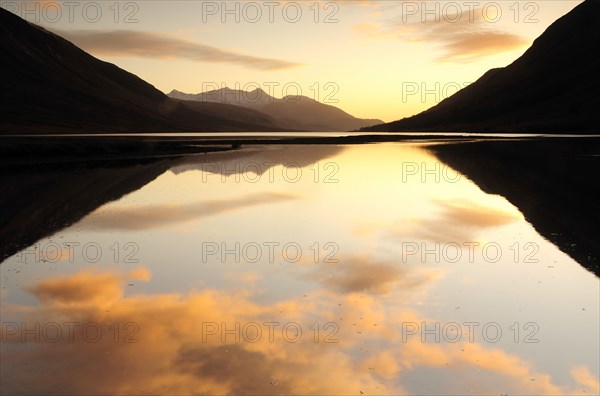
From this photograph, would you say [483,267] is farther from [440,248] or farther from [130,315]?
[130,315]

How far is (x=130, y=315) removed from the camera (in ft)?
41.7

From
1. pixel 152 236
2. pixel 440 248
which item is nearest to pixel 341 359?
pixel 440 248

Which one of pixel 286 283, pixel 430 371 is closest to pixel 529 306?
pixel 430 371

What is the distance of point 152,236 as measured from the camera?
71.2ft

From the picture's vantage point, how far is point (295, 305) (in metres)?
13.5

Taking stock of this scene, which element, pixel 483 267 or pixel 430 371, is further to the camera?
pixel 483 267

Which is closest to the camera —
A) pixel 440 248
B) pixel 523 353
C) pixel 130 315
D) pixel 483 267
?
pixel 523 353

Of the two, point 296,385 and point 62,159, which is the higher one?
point 62,159

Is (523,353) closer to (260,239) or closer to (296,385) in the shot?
(296,385)

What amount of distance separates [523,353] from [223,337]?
17.9ft

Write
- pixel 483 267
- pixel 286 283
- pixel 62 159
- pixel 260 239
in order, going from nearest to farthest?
pixel 286 283 → pixel 483 267 → pixel 260 239 → pixel 62 159

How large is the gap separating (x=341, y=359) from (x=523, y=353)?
129 inches

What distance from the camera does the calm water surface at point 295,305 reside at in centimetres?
966

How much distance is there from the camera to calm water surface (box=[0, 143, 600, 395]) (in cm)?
966
